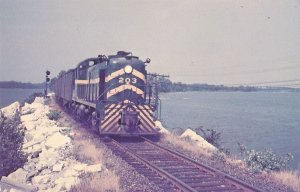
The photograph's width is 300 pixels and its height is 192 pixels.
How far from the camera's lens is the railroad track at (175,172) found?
30.2 ft

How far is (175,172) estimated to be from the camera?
1079 cm

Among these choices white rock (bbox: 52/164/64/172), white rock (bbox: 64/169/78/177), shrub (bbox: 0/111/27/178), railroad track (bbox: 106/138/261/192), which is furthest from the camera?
shrub (bbox: 0/111/27/178)

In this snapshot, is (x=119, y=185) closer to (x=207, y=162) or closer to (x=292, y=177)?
(x=207, y=162)

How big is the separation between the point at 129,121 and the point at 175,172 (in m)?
5.93

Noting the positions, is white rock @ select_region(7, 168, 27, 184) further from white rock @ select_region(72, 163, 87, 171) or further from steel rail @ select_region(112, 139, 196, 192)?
steel rail @ select_region(112, 139, 196, 192)

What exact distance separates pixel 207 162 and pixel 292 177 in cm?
267

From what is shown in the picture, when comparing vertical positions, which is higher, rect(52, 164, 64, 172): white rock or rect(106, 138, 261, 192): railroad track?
rect(52, 164, 64, 172): white rock

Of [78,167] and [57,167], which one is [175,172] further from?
[57,167]

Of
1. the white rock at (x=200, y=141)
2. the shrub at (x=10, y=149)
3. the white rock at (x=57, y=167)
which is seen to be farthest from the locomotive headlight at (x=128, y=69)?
the white rock at (x=57, y=167)

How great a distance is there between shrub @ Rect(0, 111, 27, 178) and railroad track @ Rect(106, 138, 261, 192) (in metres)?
3.34

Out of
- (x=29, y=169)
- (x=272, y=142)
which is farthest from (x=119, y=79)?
(x=272, y=142)

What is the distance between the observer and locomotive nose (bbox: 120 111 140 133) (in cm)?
1636

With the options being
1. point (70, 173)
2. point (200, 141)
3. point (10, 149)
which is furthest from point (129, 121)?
point (70, 173)

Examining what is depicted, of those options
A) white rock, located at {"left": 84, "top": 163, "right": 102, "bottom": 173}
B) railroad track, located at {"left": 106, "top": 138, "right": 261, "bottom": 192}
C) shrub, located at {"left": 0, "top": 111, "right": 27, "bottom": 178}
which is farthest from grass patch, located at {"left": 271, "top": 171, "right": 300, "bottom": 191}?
shrub, located at {"left": 0, "top": 111, "right": 27, "bottom": 178}
